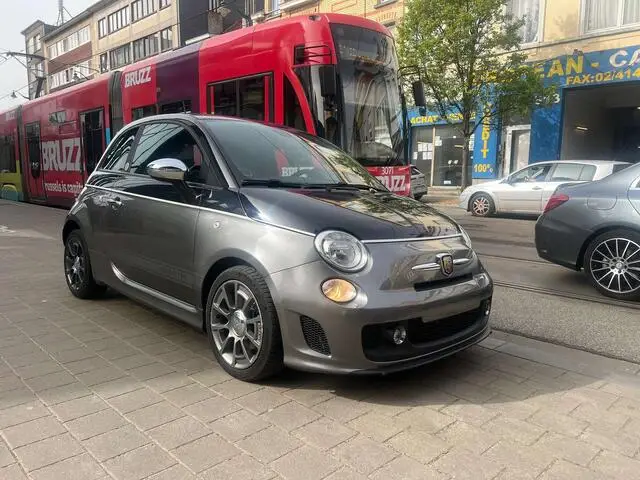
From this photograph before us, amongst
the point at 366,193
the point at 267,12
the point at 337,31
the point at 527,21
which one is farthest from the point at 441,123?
the point at 366,193

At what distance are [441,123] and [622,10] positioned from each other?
7774mm

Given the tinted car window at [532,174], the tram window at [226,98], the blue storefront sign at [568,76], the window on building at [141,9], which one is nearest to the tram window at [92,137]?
the tram window at [226,98]

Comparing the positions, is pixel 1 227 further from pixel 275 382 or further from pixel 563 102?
pixel 563 102

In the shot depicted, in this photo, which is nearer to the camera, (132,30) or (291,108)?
(291,108)

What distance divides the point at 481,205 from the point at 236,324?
1217 cm

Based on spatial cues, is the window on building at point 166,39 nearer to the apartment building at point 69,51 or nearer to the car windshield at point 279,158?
the apartment building at point 69,51

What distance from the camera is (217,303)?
11.3ft

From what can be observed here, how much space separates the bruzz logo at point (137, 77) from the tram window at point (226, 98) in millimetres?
2430

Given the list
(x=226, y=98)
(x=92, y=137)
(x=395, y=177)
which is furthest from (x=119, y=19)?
(x=395, y=177)

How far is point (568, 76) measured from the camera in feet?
63.9

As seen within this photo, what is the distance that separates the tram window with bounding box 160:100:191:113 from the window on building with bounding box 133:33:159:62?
36.0 m

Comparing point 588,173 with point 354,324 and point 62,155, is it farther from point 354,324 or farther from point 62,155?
point 62,155

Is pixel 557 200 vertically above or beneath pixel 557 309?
above

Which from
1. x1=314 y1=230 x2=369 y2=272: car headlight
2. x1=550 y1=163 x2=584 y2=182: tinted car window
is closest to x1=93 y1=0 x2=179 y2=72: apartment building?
x1=550 y1=163 x2=584 y2=182: tinted car window
